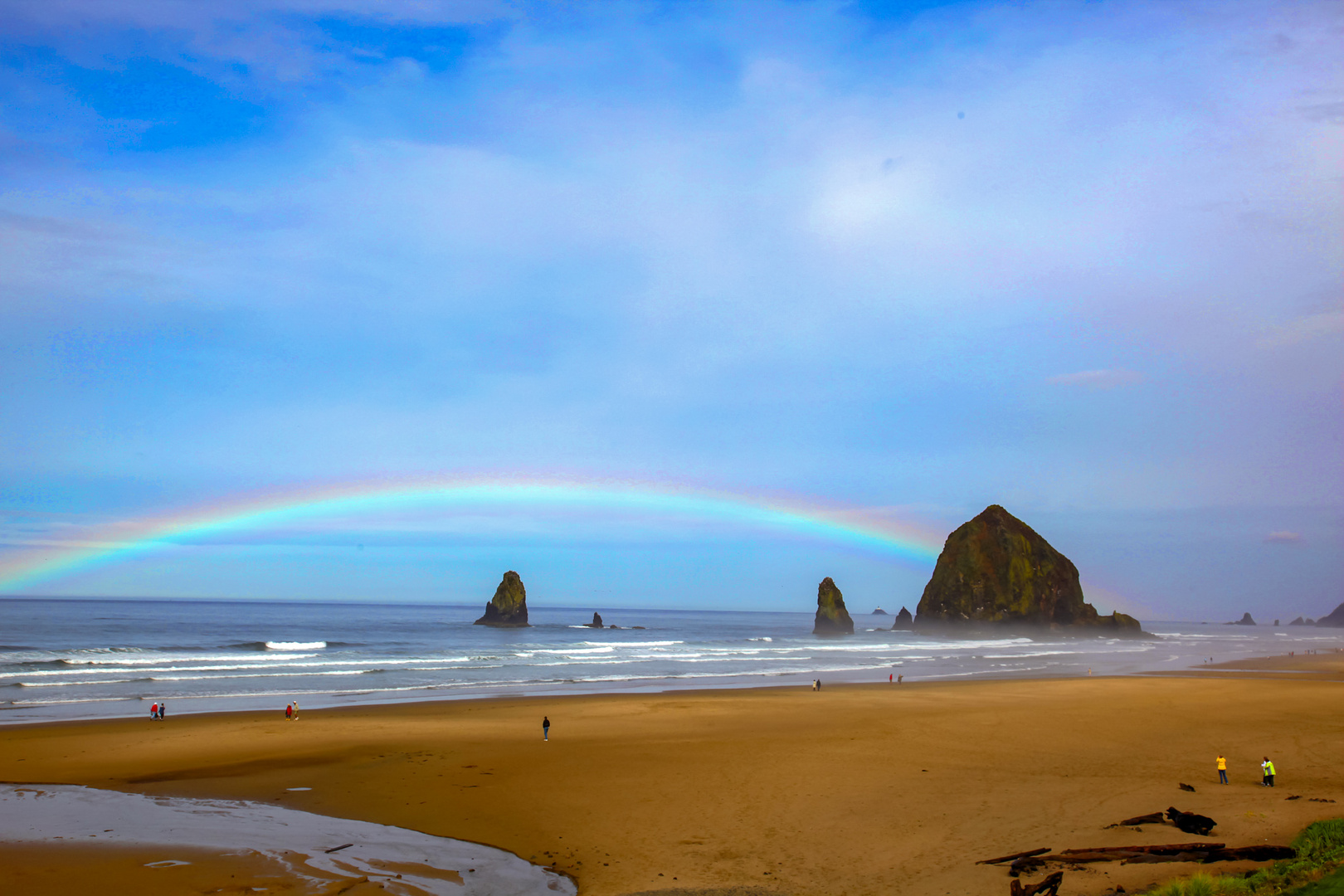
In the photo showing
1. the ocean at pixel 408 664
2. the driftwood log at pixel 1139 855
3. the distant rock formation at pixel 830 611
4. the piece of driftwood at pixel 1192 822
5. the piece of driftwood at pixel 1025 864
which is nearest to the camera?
the driftwood log at pixel 1139 855

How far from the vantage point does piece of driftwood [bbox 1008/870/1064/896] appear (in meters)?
9.98

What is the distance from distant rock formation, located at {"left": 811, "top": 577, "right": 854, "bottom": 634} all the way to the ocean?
2130 cm

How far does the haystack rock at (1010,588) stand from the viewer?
12825cm

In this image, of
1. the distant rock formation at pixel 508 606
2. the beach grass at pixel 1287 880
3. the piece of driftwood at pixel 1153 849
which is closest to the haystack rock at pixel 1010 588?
the distant rock formation at pixel 508 606

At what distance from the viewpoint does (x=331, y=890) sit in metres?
11.4

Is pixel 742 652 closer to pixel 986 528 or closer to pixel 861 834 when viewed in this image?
pixel 861 834

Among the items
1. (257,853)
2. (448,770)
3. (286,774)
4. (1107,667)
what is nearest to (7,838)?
(257,853)

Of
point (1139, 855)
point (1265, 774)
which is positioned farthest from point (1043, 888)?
point (1265, 774)

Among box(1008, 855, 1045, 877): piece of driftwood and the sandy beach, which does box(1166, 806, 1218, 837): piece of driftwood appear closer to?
the sandy beach

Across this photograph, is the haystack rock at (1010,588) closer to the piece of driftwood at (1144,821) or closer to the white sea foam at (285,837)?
the piece of driftwood at (1144,821)

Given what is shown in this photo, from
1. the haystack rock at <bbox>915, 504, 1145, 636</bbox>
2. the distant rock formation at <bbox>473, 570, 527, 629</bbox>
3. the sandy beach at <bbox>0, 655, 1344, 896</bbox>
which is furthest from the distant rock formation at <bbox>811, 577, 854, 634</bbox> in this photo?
the sandy beach at <bbox>0, 655, 1344, 896</bbox>

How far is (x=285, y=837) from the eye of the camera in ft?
46.4

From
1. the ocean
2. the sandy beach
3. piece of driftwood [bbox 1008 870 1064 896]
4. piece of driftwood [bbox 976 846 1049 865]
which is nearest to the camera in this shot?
piece of driftwood [bbox 1008 870 1064 896]

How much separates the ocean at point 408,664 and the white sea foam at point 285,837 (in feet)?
47.8
